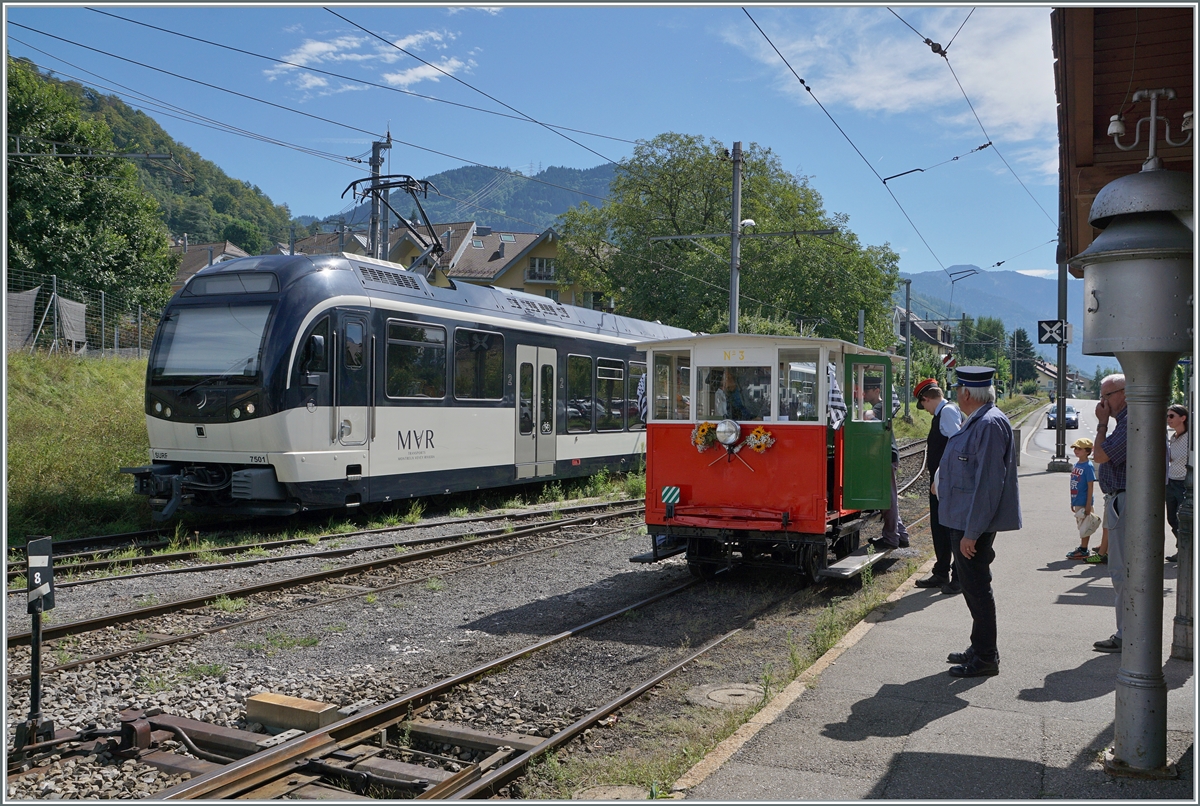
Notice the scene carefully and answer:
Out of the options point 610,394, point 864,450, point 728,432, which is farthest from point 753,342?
point 610,394

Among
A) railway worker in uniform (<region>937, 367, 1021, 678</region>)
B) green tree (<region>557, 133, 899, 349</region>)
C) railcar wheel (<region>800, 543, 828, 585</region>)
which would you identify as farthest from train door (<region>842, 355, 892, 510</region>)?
green tree (<region>557, 133, 899, 349</region>)

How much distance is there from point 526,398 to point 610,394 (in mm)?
3095

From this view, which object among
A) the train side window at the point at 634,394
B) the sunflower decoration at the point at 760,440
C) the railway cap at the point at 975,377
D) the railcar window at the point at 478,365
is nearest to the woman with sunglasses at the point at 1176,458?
the railway cap at the point at 975,377

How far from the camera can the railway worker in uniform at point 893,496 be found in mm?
10102

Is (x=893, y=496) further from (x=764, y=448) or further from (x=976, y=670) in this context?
(x=976, y=670)

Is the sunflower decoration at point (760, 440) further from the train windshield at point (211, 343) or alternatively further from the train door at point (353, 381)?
the train windshield at point (211, 343)

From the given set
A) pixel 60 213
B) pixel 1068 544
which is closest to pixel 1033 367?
pixel 60 213

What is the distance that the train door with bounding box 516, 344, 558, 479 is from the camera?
16.3 meters

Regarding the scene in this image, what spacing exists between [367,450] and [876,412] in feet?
21.8

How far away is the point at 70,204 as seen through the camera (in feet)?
125

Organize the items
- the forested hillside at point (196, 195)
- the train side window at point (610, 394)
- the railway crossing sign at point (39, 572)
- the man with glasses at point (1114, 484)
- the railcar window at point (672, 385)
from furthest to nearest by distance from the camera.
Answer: the forested hillside at point (196, 195) → the train side window at point (610, 394) → the railcar window at point (672, 385) → the man with glasses at point (1114, 484) → the railway crossing sign at point (39, 572)

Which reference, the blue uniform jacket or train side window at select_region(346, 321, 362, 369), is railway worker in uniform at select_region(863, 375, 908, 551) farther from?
train side window at select_region(346, 321, 362, 369)

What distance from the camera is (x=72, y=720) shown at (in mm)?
5656

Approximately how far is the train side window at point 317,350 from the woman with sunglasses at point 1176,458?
924cm
